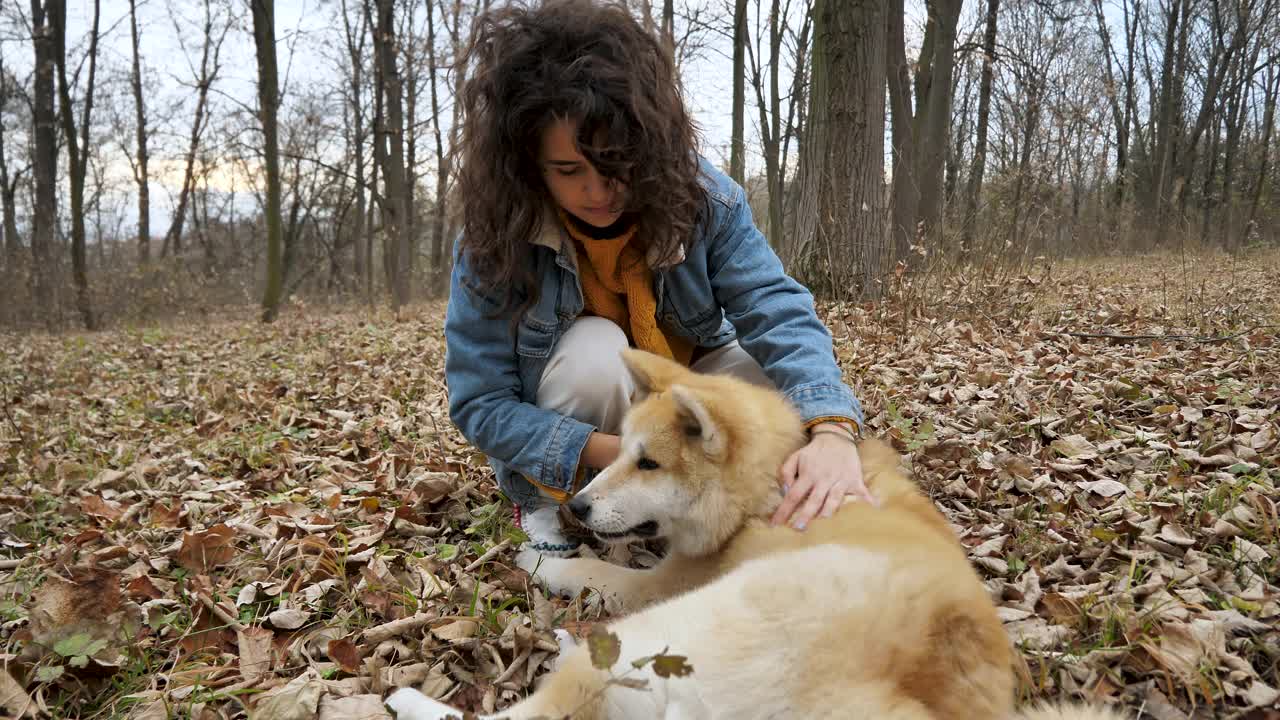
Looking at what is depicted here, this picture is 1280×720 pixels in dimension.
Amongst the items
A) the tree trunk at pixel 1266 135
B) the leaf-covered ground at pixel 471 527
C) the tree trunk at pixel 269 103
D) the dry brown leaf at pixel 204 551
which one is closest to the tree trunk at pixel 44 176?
the tree trunk at pixel 269 103

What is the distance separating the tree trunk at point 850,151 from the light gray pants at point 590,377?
137 inches

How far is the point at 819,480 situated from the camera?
2094mm

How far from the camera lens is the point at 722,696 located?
1.39 m

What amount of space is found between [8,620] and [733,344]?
275cm

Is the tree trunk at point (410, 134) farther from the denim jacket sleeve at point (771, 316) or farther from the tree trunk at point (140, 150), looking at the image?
the denim jacket sleeve at point (771, 316)

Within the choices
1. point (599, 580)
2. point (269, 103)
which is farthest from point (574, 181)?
point (269, 103)

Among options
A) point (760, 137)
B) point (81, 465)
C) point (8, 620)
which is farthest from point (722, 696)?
point (760, 137)

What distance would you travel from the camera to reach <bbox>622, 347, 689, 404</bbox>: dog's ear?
2.44 metres

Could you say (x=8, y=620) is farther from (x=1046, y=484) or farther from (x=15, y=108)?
(x=15, y=108)

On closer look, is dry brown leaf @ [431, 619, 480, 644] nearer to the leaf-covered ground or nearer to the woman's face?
the leaf-covered ground

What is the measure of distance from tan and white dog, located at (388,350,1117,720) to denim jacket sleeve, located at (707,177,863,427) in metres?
0.26

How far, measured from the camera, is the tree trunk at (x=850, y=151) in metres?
5.93

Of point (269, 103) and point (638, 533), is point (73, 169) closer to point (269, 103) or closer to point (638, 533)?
point (269, 103)

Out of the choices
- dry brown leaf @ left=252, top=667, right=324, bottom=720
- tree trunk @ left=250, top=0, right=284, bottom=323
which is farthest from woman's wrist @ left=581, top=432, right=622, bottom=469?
tree trunk @ left=250, top=0, right=284, bottom=323
